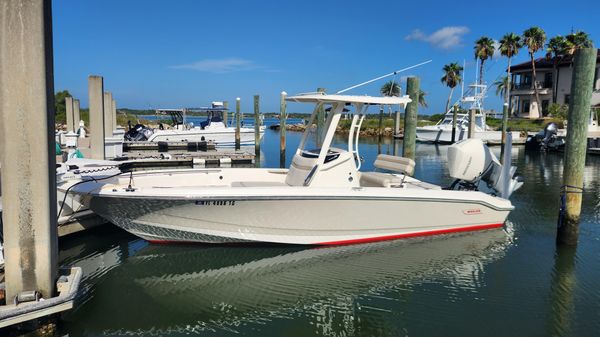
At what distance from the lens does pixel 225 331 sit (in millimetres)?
5473

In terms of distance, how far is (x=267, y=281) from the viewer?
6.95 meters

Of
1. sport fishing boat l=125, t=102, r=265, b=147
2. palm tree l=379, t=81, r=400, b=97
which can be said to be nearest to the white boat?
sport fishing boat l=125, t=102, r=265, b=147

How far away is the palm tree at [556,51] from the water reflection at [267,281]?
41278 mm

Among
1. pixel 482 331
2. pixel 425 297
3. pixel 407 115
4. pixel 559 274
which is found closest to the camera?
pixel 482 331

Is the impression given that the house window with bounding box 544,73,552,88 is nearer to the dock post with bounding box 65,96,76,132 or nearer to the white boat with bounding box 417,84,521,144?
the white boat with bounding box 417,84,521,144

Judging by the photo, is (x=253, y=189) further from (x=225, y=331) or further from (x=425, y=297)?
(x=425, y=297)

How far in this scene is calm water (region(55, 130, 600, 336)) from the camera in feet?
18.3

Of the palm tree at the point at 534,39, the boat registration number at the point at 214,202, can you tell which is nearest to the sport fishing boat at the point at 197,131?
the boat registration number at the point at 214,202

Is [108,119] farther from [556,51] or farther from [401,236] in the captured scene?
[556,51]

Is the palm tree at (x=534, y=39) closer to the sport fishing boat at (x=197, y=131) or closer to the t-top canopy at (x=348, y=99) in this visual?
the sport fishing boat at (x=197, y=131)

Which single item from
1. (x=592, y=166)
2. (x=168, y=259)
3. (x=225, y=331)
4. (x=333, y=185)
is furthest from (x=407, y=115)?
(x=592, y=166)

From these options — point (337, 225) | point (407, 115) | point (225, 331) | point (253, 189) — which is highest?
point (407, 115)

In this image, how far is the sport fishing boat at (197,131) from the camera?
89.9ft

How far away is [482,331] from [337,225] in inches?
123
